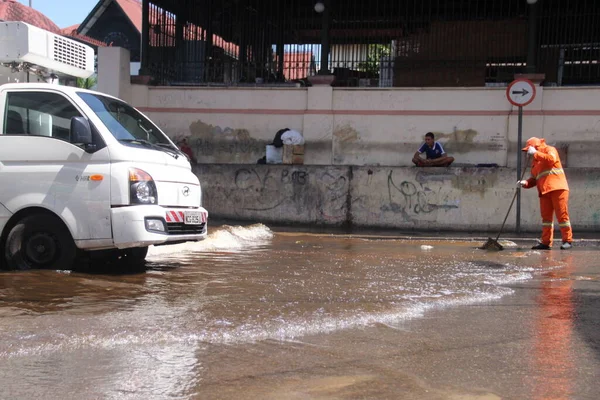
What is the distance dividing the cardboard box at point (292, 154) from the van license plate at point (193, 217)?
26.3 feet

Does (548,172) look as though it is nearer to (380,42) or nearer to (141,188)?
(141,188)

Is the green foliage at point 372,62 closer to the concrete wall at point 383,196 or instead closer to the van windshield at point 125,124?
the concrete wall at point 383,196

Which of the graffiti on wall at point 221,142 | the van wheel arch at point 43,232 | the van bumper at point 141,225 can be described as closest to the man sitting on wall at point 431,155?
the graffiti on wall at point 221,142

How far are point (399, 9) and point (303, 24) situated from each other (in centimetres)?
304

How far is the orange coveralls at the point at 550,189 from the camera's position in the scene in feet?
33.0

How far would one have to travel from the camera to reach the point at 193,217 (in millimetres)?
7094

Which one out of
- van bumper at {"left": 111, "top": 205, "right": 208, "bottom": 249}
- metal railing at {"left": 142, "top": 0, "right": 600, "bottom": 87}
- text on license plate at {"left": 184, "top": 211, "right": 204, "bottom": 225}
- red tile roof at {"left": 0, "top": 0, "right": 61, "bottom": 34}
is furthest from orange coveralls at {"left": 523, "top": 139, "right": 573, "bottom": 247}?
red tile roof at {"left": 0, "top": 0, "right": 61, "bottom": 34}

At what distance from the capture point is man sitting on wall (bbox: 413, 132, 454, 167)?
45.6ft

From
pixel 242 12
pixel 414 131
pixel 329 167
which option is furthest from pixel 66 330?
pixel 242 12

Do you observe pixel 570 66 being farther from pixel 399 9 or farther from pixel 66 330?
pixel 66 330

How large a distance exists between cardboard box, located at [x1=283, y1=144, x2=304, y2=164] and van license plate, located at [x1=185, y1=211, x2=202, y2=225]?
8027 mm

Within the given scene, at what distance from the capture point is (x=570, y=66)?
15508 mm

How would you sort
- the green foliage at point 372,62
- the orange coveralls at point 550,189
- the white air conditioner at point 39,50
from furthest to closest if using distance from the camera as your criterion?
the green foliage at point 372,62
the orange coveralls at point 550,189
the white air conditioner at point 39,50

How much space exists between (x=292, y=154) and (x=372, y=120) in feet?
6.48
